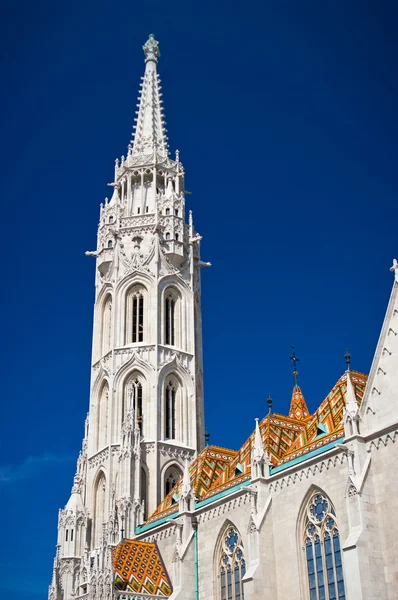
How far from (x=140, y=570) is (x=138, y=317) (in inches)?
584

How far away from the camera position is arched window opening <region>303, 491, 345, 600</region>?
25859 mm

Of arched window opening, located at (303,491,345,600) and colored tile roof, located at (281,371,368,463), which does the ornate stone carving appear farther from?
arched window opening, located at (303,491,345,600)

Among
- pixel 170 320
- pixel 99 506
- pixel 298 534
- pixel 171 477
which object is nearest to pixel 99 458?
pixel 99 506

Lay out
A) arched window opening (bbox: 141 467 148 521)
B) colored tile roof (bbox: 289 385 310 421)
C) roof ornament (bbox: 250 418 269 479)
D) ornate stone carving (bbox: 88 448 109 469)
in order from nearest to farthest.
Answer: roof ornament (bbox: 250 418 269 479)
arched window opening (bbox: 141 467 148 521)
ornate stone carving (bbox: 88 448 109 469)
colored tile roof (bbox: 289 385 310 421)

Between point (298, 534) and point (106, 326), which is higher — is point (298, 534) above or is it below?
below

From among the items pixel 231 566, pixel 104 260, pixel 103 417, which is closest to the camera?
pixel 231 566

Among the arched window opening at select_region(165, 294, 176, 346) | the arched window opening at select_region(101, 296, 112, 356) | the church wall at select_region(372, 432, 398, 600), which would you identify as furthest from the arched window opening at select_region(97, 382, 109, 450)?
the church wall at select_region(372, 432, 398, 600)

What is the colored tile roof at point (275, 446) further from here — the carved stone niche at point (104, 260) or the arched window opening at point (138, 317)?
the carved stone niche at point (104, 260)

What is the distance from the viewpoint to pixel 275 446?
33.2 m

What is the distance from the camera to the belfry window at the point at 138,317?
43562 millimetres

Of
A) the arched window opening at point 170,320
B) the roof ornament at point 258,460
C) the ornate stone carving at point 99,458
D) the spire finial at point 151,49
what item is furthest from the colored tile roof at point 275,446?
the spire finial at point 151,49

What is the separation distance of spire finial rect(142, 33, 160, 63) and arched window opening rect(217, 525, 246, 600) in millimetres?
35277

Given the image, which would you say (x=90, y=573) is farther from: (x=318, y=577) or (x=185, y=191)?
(x=185, y=191)

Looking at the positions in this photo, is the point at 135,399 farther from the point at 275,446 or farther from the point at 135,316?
the point at 275,446
